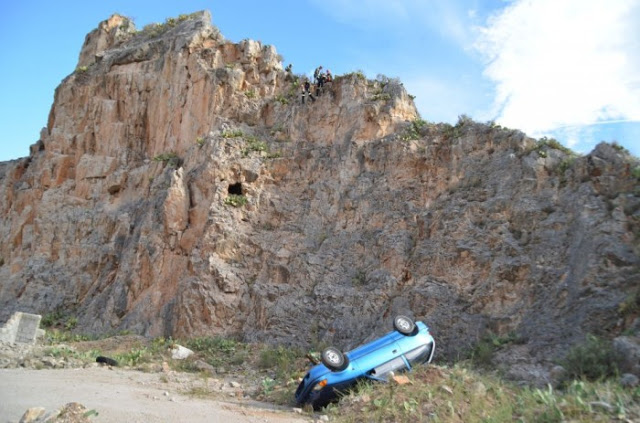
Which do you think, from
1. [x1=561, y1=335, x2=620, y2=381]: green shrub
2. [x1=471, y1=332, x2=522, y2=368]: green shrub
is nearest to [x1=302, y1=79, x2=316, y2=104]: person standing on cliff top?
[x1=471, y1=332, x2=522, y2=368]: green shrub

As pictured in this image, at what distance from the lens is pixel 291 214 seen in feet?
59.0

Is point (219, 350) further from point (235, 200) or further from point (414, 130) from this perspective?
point (414, 130)

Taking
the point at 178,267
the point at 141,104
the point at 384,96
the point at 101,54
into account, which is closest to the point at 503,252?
the point at 384,96

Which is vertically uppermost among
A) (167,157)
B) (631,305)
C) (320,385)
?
(167,157)

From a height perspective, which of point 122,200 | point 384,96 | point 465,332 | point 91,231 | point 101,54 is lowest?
point 465,332

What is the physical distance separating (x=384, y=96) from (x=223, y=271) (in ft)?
27.5

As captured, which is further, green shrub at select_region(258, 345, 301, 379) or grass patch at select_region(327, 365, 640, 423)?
green shrub at select_region(258, 345, 301, 379)

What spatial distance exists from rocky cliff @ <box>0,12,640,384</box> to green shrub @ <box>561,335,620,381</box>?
3.10 ft

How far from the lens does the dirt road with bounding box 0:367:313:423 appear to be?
734 cm

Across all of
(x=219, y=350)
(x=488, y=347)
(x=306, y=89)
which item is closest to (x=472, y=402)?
(x=488, y=347)

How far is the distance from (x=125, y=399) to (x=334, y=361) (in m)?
3.37

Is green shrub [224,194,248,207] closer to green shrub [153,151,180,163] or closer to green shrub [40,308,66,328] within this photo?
green shrub [153,151,180,163]

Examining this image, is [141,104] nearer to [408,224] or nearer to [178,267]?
[178,267]

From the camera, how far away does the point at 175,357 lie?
1337 centimetres
